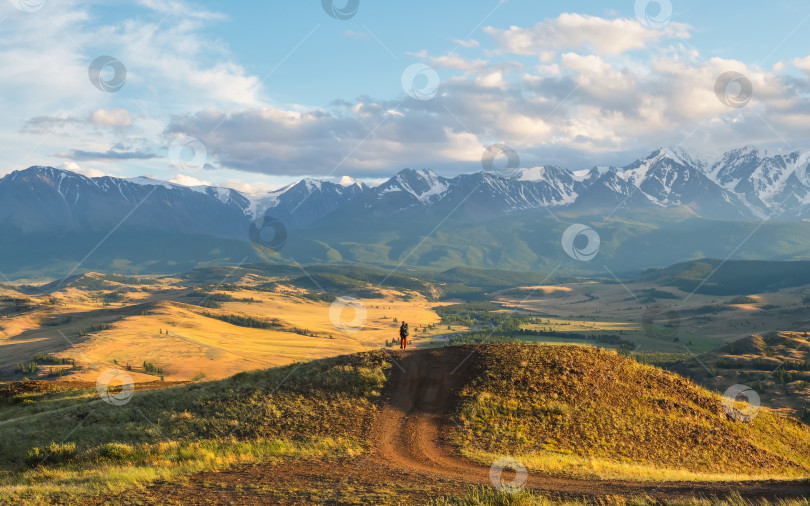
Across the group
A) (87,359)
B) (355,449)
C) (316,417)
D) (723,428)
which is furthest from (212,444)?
(87,359)

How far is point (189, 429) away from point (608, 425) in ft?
95.3

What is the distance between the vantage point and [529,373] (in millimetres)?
42219

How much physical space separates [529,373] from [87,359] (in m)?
128

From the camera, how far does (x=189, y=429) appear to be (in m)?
35.5

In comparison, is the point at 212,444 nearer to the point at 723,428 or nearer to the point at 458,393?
the point at 458,393

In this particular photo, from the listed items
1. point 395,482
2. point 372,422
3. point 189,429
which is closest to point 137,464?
point 189,429

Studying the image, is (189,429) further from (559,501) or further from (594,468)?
(594,468)

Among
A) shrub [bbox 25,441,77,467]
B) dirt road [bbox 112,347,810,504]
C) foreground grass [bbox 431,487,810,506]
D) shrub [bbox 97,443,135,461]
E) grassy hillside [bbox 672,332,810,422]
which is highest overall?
grassy hillside [bbox 672,332,810,422]

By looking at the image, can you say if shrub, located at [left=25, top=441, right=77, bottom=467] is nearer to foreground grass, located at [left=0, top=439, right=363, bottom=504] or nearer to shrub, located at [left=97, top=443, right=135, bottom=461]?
foreground grass, located at [left=0, top=439, right=363, bottom=504]
